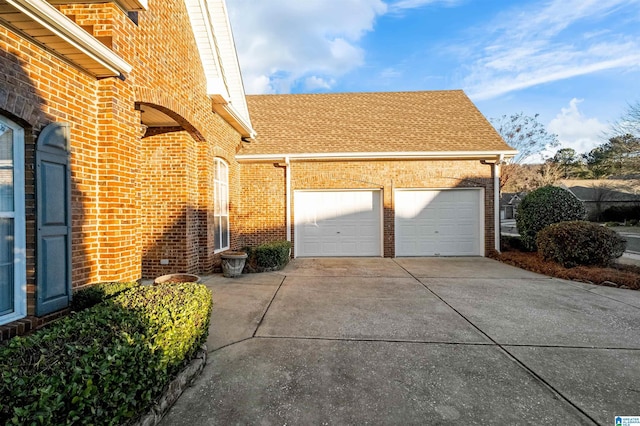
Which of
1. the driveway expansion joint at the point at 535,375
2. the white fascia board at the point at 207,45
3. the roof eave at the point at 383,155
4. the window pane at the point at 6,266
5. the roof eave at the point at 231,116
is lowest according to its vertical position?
the driveway expansion joint at the point at 535,375

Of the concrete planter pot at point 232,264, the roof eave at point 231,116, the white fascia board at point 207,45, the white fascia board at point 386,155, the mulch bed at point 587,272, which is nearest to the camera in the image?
the white fascia board at point 207,45

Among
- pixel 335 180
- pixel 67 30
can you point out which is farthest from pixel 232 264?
pixel 67 30

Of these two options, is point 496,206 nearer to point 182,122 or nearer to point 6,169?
point 182,122

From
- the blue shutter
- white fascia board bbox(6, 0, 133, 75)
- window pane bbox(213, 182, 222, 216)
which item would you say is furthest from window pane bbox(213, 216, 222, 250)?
white fascia board bbox(6, 0, 133, 75)

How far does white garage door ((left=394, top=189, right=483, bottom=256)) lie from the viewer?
33.6 feet

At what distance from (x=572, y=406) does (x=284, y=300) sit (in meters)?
4.05

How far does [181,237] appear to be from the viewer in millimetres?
6590

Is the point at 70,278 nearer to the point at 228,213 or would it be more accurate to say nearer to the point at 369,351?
the point at 369,351

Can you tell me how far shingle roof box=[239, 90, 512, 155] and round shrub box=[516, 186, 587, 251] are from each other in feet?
6.21

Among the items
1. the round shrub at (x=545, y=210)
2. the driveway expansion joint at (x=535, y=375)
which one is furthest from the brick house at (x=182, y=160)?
the driveway expansion joint at (x=535, y=375)

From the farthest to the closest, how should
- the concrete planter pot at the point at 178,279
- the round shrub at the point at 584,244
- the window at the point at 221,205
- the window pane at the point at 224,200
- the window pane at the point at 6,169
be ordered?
1. the window pane at the point at 224,200
2. the window at the point at 221,205
3. the round shrub at the point at 584,244
4. the concrete planter pot at the point at 178,279
5. the window pane at the point at 6,169

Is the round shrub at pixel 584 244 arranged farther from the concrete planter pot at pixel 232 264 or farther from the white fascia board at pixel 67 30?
the white fascia board at pixel 67 30

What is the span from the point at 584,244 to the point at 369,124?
7.51 meters

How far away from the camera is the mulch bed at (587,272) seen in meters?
6.59
